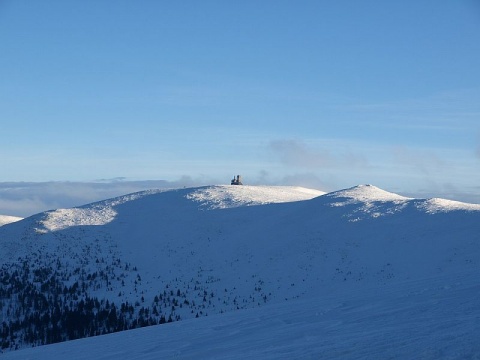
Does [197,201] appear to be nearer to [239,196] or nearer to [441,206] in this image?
[239,196]

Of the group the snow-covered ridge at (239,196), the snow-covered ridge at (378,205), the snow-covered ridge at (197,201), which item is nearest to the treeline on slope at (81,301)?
the snow-covered ridge at (197,201)

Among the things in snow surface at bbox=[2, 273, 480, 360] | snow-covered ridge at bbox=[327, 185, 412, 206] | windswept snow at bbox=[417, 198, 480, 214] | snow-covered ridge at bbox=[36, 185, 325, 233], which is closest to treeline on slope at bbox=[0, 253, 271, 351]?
snow-covered ridge at bbox=[36, 185, 325, 233]

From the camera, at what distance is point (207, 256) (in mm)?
42375

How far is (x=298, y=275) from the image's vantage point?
3597 centimetres

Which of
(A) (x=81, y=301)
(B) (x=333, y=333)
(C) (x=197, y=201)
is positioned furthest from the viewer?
(C) (x=197, y=201)

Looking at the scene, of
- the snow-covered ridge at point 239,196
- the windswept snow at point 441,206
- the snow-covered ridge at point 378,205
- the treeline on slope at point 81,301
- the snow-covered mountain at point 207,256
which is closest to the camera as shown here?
the treeline on slope at point 81,301

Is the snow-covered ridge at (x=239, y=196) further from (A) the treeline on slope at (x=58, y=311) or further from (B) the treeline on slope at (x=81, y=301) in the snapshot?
(A) the treeline on slope at (x=58, y=311)

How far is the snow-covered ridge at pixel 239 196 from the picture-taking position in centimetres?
5812

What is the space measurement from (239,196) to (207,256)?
65.1 ft

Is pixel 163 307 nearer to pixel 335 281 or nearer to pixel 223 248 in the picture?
pixel 335 281

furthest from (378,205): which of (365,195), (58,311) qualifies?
(58,311)

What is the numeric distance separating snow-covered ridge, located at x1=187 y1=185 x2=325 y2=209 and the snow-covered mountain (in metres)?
0.65

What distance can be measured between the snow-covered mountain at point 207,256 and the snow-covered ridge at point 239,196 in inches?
25.5

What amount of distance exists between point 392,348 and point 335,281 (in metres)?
25.9
